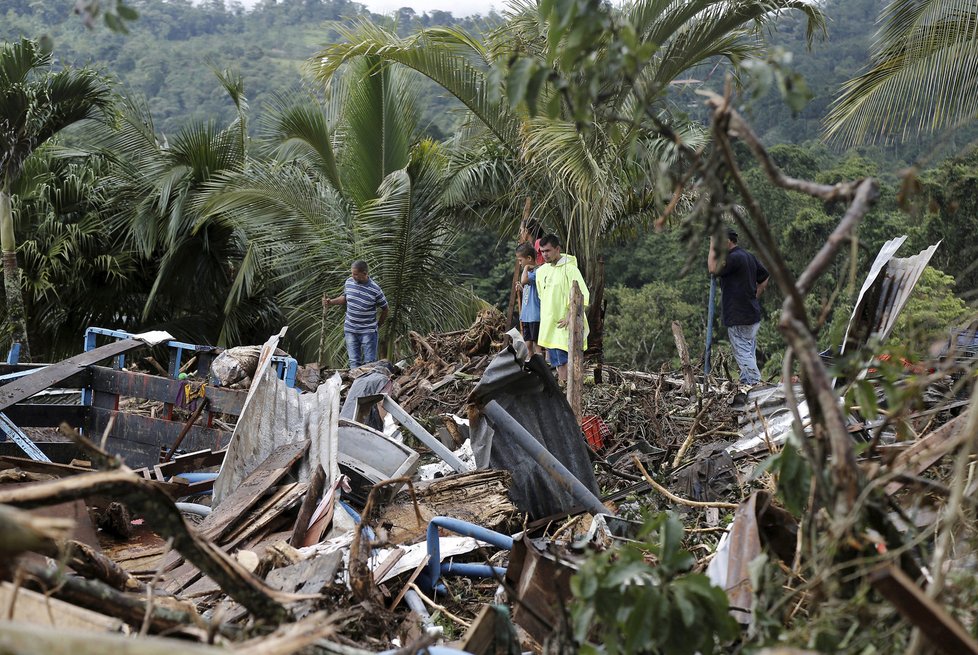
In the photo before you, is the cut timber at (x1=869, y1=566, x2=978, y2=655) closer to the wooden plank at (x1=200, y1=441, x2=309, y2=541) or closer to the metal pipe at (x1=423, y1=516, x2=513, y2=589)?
the metal pipe at (x1=423, y1=516, x2=513, y2=589)

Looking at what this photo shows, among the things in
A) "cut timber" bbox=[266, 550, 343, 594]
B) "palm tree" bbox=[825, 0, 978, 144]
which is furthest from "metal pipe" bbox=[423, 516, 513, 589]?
"palm tree" bbox=[825, 0, 978, 144]

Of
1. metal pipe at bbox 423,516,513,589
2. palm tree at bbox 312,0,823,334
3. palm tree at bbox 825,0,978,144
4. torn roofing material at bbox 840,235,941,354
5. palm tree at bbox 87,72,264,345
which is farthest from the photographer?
palm tree at bbox 87,72,264,345

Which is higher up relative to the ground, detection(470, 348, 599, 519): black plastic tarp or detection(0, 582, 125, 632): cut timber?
detection(0, 582, 125, 632): cut timber

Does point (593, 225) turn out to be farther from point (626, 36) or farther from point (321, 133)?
point (626, 36)

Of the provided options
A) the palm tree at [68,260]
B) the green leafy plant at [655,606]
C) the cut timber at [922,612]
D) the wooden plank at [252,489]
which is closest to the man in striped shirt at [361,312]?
the wooden plank at [252,489]

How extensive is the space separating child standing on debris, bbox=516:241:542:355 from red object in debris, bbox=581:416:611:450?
1.70 m

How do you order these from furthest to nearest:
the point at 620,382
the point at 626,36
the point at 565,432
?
the point at 620,382 → the point at 565,432 → the point at 626,36

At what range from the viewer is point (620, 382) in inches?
348

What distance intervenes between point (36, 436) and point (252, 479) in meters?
2.74

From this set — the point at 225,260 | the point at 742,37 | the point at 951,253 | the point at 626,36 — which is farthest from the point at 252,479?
the point at 951,253

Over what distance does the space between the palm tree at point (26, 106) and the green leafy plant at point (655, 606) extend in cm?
1046

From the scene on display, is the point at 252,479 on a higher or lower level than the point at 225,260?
higher

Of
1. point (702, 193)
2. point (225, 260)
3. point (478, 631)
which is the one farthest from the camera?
point (225, 260)

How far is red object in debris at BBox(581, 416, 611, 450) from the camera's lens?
6.85m
